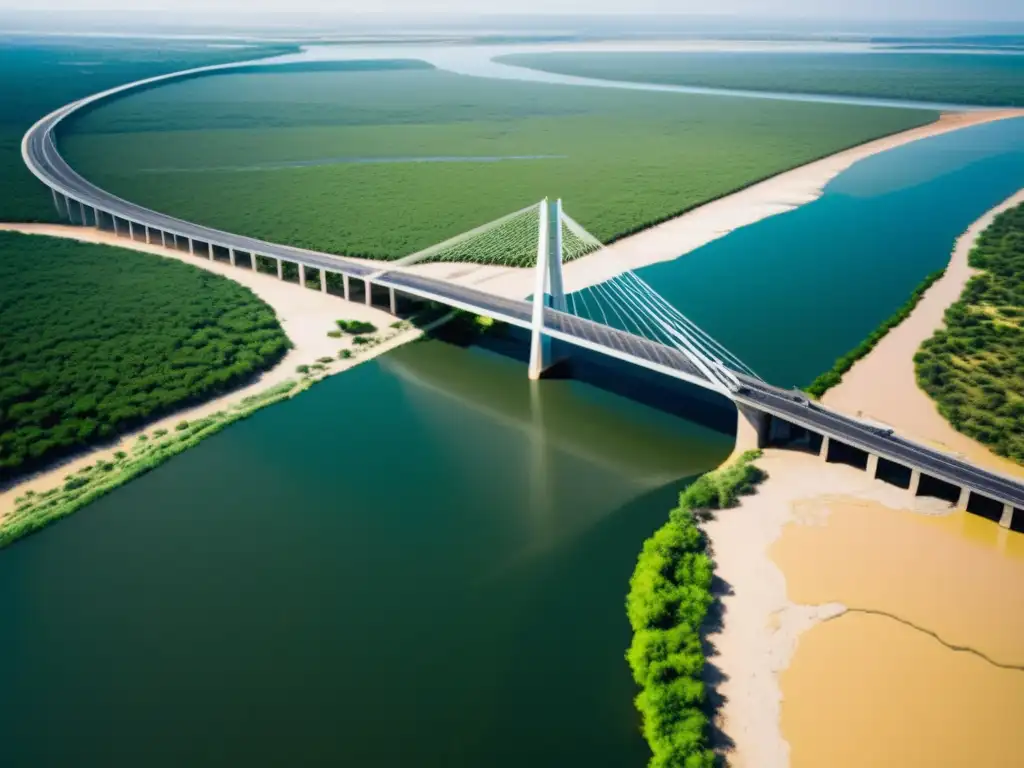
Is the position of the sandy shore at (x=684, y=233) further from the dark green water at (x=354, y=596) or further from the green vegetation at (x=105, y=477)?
A: the green vegetation at (x=105, y=477)

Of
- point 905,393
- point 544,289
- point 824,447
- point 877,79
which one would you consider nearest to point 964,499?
point 824,447

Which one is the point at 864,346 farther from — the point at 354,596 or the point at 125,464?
the point at 125,464

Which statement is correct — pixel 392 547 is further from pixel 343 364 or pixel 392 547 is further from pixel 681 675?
pixel 343 364

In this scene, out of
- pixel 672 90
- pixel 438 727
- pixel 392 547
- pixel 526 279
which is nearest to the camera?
pixel 438 727

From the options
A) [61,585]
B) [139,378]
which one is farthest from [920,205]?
[61,585]

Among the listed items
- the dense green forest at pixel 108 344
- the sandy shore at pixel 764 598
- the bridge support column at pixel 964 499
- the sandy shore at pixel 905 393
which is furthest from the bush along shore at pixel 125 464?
the bridge support column at pixel 964 499
